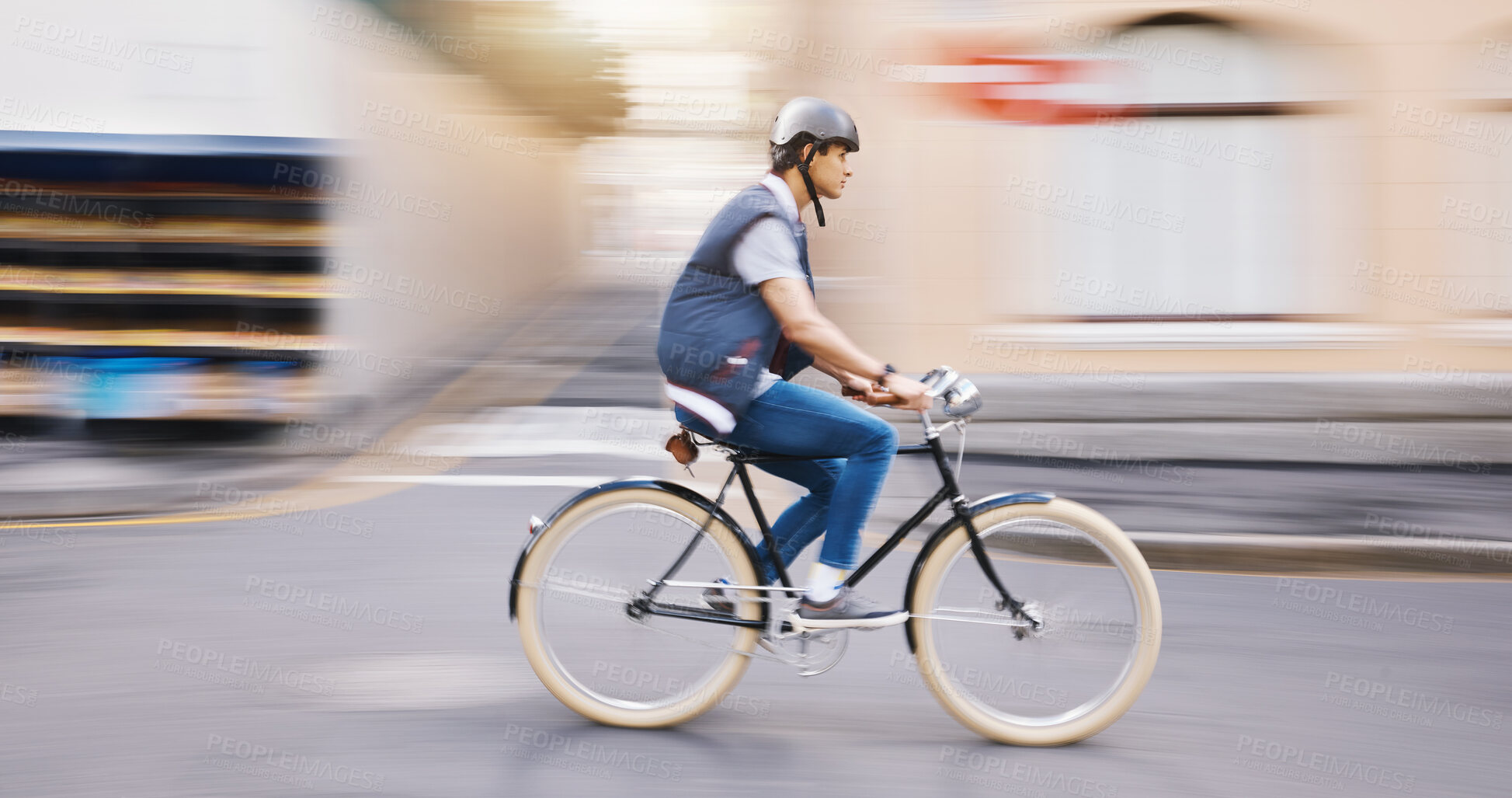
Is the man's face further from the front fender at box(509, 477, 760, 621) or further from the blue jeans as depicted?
the front fender at box(509, 477, 760, 621)

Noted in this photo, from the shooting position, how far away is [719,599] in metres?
3.66

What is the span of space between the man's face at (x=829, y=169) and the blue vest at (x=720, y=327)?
5.5 inches

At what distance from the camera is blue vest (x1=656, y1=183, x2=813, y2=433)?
3.45 meters

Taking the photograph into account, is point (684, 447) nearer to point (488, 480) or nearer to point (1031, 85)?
point (488, 480)

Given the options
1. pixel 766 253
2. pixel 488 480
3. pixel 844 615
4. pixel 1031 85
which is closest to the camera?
pixel 766 253

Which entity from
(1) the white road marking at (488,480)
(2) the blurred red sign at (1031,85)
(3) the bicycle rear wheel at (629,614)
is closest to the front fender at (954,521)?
(3) the bicycle rear wheel at (629,614)

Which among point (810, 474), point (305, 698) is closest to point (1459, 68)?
point (810, 474)

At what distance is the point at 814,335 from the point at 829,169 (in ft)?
1.58

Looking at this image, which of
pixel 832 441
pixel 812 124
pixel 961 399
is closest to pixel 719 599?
pixel 832 441

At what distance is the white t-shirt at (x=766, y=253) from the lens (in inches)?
133

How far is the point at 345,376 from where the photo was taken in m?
9.88

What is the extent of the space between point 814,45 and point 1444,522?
17.2 feet

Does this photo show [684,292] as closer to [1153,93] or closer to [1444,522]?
[1444,522]

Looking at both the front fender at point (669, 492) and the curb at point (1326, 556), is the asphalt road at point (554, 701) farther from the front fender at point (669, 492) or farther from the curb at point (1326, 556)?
the front fender at point (669, 492)
